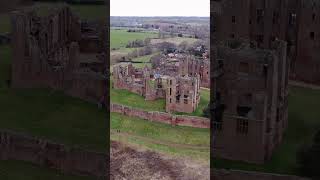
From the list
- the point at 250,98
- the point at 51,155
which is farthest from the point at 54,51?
the point at 250,98

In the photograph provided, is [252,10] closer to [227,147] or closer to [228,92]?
[228,92]

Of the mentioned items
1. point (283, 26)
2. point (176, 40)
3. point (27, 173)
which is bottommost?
point (27, 173)

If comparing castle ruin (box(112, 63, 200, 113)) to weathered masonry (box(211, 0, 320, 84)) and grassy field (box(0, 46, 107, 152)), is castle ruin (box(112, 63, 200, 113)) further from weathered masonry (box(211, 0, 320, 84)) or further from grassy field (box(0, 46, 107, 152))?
weathered masonry (box(211, 0, 320, 84))

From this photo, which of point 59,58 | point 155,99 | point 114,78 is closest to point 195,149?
point 155,99

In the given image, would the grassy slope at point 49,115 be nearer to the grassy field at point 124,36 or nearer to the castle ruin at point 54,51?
the castle ruin at point 54,51

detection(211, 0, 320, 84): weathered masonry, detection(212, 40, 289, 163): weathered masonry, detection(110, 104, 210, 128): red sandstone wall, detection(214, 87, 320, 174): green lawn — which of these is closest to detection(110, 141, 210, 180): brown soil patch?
detection(110, 104, 210, 128): red sandstone wall

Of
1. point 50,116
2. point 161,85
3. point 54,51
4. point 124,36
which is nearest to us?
point 50,116

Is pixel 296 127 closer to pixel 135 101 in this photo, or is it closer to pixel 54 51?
pixel 54 51
